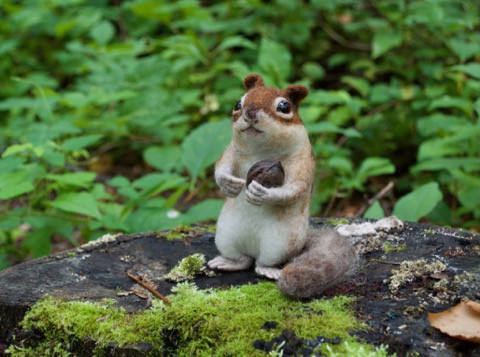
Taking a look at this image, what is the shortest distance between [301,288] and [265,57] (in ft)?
10.6

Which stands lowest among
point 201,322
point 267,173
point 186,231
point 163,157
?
point 163,157

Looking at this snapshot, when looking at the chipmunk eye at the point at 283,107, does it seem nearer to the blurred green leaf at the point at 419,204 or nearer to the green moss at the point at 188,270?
the green moss at the point at 188,270

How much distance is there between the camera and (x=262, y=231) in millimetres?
2771

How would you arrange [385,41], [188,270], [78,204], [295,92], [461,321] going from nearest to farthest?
[461,321] → [295,92] → [188,270] → [78,204] → [385,41]

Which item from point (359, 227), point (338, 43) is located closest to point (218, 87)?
point (338, 43)

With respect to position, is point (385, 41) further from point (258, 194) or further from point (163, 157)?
point (258, 194)

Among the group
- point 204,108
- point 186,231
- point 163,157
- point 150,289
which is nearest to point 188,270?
point 150,289

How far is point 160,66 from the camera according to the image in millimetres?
5992

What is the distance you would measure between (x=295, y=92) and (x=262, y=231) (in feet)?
2.04

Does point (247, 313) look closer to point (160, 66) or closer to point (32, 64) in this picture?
point (160, 66)

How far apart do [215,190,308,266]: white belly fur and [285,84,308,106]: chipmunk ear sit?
17.9 inches

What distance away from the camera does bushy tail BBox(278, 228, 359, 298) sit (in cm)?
243

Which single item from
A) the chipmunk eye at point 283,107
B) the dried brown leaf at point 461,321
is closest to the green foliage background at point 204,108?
the chipmunk eye at point 283,107

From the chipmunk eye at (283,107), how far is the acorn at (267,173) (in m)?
0.22
